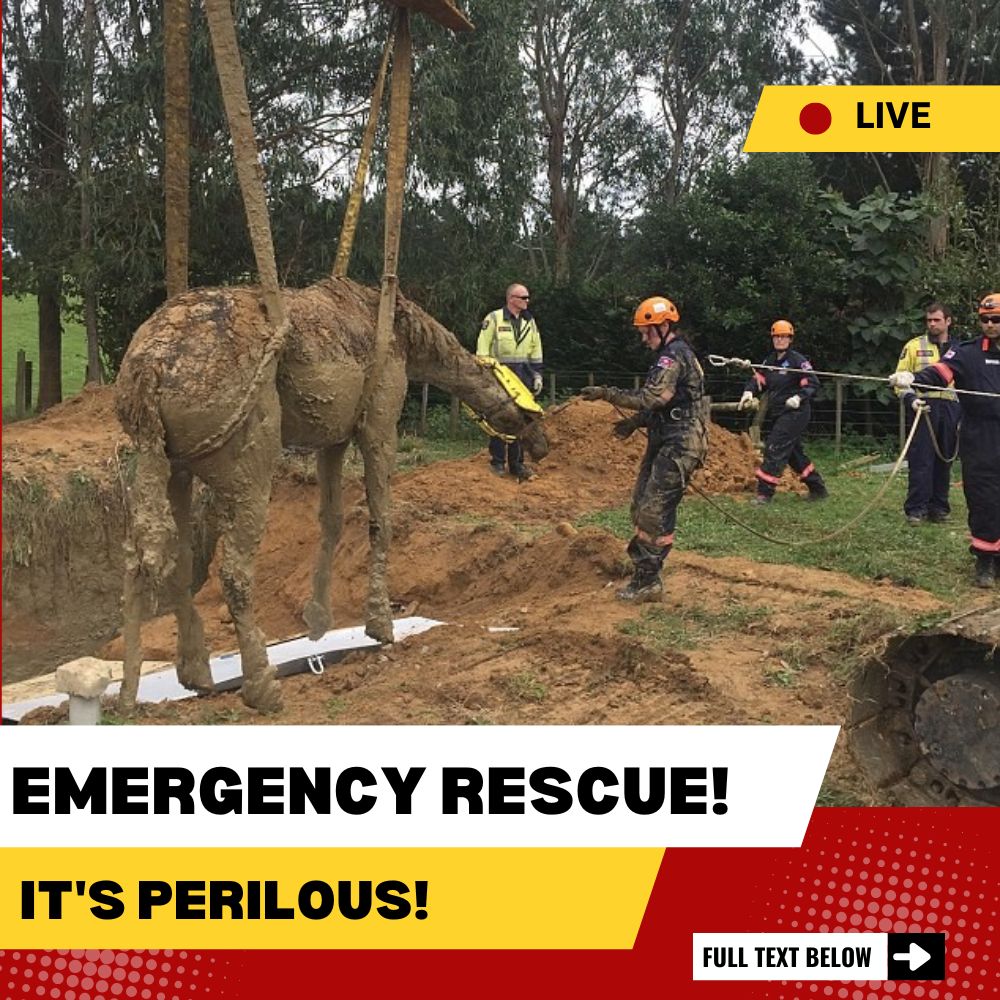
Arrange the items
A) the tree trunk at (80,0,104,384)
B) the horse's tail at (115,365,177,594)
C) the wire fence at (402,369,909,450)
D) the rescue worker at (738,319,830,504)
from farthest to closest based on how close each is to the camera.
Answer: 1. the wire fence at (402,369,909,450)
2. the tree trunk at (80,0,104,384)
3. the rescue worker at (738,319,830,504)
4. the horse's tail at (115,365,177,594)

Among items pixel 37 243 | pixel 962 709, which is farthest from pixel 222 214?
pixel 962 709

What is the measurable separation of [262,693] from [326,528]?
5.95 ft

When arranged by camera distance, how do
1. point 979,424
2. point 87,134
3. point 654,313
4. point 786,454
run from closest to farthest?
point 654,313, point 979,424, point 786,454, point 87,134

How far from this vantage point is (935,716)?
16.4 ft

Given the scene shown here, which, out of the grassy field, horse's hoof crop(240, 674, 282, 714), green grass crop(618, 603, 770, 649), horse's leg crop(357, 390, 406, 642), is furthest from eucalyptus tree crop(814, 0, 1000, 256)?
horse's hoof crop(240, 674, 282, 714)

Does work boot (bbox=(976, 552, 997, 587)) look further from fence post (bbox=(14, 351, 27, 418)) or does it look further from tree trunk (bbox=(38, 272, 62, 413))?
fence post (bbox=(14, 351, 27, 418))

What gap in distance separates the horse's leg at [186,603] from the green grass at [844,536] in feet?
14.1

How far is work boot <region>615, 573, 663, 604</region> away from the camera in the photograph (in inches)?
345

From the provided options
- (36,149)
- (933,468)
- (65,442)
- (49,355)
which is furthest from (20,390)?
(933,468)

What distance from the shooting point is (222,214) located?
57.9 ft

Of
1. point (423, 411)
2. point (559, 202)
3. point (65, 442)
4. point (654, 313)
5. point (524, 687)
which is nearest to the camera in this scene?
point (524, 687)

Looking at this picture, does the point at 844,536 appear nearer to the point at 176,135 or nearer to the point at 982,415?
the point at 982,415

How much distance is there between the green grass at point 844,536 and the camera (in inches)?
377

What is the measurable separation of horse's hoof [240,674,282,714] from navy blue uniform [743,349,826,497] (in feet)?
23.3
